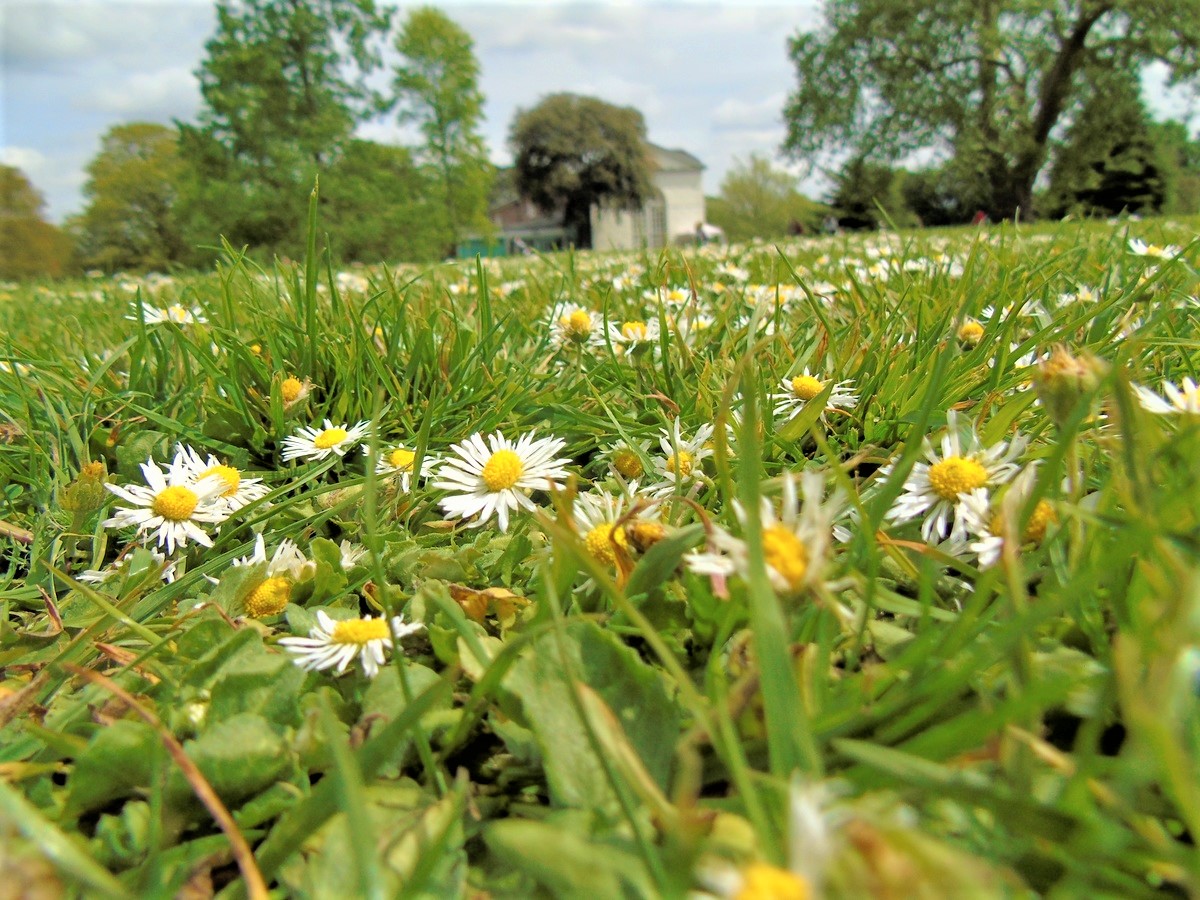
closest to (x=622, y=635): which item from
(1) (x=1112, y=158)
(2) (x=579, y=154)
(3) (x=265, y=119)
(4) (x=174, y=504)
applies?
(4) (x=174, y=504)

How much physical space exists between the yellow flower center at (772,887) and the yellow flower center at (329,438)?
932mm

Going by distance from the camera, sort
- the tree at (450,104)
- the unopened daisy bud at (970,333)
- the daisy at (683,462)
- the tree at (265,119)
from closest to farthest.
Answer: the daisy at (683,462) < the unopened daisy bud at (970,333) < the tree at (265,119) < the tree at (450,104)

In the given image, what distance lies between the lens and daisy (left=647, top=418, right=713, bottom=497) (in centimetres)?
90

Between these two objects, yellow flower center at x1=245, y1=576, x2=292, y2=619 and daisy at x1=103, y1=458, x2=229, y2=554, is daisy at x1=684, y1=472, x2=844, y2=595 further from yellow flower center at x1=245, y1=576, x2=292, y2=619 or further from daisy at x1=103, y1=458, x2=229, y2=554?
daisy at x1=103, y1=458, x2=229, y2=554

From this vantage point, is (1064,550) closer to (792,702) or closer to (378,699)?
(792,702)

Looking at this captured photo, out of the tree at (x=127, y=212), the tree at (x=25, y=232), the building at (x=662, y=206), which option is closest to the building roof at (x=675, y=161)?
the building at (x=662, y=206)

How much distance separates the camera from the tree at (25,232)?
29.3 m

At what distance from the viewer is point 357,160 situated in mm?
20844

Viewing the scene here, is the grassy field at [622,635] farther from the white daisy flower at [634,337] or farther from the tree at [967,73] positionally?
the tree at [967,73]

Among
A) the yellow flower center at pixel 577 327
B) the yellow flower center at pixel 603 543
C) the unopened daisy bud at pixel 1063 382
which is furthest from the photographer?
the yellow flower center at pixel 577 327

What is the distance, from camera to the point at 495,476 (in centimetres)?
92

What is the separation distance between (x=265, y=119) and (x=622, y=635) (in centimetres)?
2266

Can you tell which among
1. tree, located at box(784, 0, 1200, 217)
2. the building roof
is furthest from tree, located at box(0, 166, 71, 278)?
the building roof

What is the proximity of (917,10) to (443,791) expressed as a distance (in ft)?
81.5
